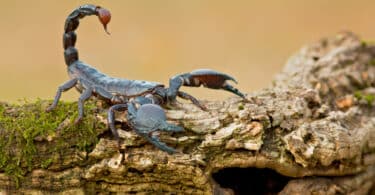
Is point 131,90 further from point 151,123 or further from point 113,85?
point 151,123

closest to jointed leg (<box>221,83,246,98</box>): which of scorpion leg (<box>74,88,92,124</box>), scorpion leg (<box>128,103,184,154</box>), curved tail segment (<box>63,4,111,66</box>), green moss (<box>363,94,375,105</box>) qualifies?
scorpion leg (<box>128,103,184,154</box>)

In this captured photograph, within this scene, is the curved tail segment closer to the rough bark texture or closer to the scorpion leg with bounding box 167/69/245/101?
the rough bark texture

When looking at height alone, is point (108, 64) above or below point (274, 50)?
below

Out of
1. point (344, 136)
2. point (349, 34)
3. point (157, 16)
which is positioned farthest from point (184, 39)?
point (344, 136)

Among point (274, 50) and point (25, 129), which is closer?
point (25, 129)

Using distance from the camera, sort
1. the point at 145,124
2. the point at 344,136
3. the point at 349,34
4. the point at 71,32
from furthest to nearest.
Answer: the point at 349,34 < the point at 71,32 < the point at 344,136 < the point at 145,124

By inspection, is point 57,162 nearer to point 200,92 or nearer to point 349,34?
point 349,34
